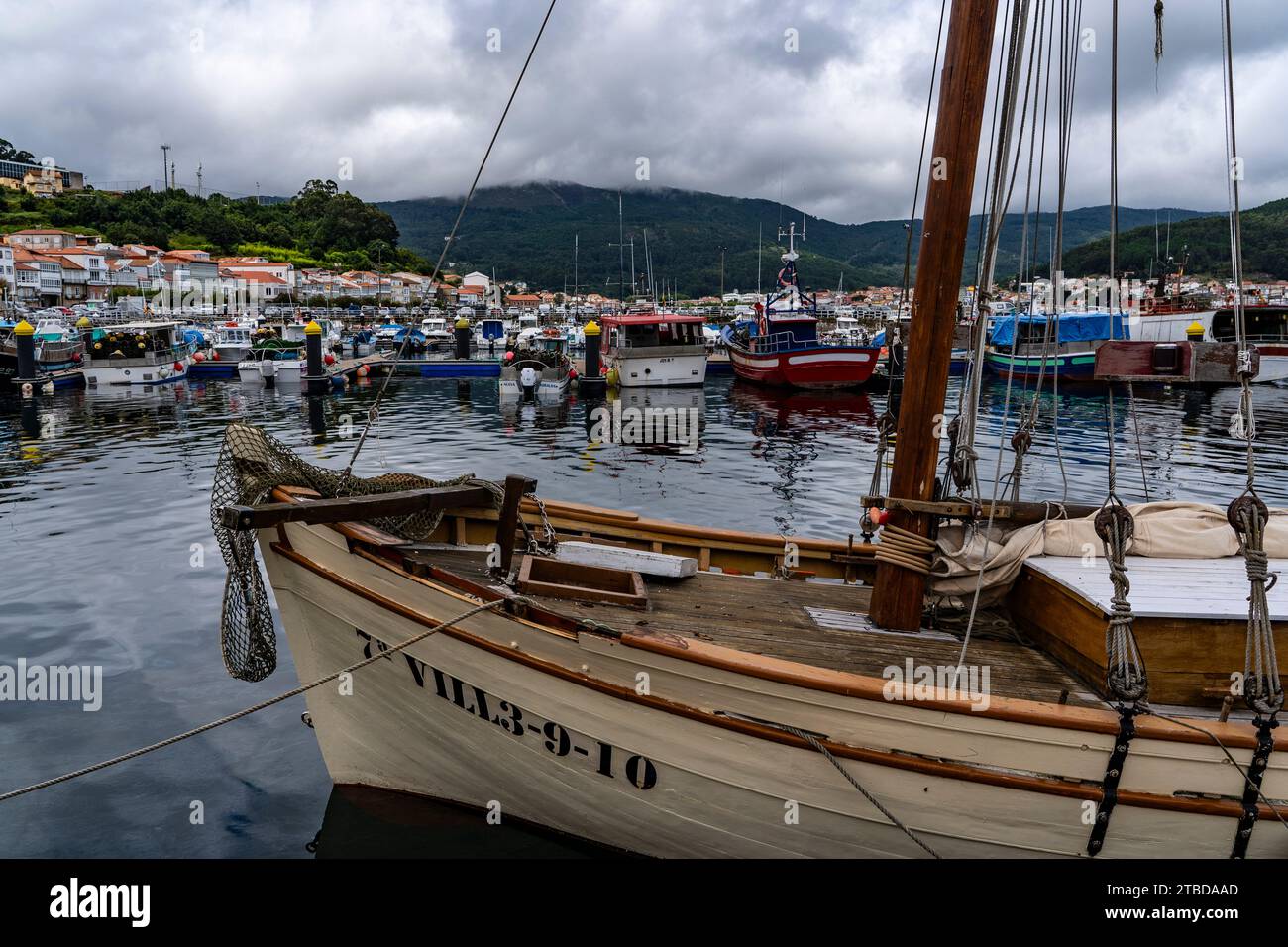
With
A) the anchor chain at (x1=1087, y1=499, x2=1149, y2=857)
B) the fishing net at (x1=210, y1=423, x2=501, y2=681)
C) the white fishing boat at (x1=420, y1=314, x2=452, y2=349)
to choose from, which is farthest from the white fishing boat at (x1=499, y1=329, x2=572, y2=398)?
the anchor chain at (x1=1087, y1=499, x2=1149, y2=857)

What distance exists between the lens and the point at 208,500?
1639 centimetres

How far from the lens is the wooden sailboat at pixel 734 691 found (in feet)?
13.5

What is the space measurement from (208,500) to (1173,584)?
55.2 feet

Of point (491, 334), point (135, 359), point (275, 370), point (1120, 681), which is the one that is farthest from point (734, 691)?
point (491, 334)

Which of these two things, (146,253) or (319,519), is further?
(146,253)

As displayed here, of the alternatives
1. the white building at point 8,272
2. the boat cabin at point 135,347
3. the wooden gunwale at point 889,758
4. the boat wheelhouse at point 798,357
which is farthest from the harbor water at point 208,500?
the white building at point 8,272

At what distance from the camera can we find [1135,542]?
5383 mm

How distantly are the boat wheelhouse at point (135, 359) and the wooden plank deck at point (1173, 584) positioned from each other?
41941 millimetres

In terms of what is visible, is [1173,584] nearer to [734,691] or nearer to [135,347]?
[734,691]

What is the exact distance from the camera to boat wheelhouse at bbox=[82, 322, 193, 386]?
122 ft
